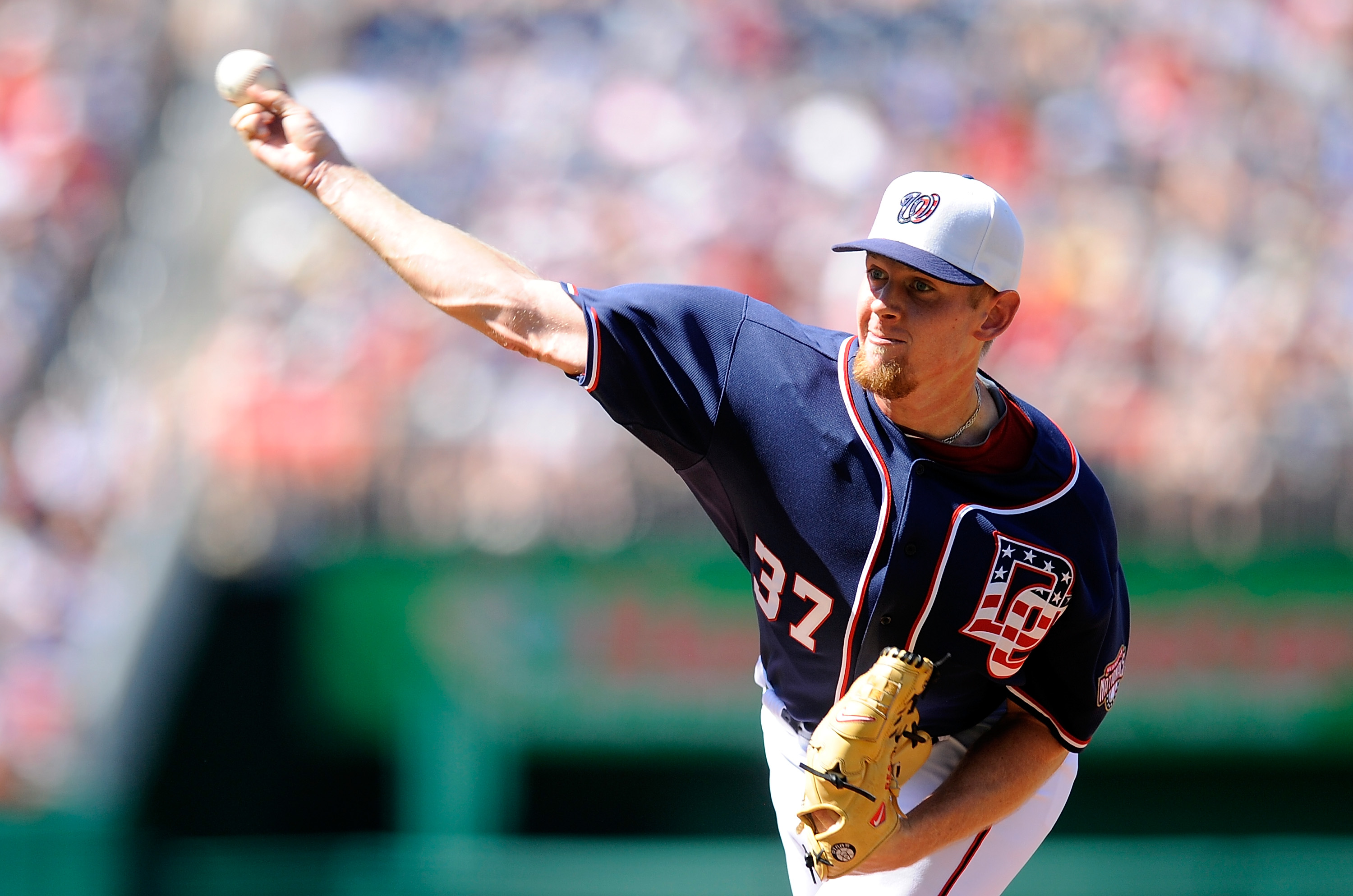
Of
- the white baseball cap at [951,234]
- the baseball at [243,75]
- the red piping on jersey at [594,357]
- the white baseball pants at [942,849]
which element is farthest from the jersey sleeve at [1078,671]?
the baseball at [243,75]

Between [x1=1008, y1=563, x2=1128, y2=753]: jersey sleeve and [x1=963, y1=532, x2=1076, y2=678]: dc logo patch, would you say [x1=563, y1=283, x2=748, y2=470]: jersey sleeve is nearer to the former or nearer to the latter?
[x1=963, y1=532, x2=1076, y2=678]: dc logo patch

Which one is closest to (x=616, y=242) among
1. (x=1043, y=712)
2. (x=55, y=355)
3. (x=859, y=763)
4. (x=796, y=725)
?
(x=55, y=355)

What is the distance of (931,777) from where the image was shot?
10.2ft

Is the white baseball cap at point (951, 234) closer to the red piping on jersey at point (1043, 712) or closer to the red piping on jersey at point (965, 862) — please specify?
the red piping on jersey at point (1043, 712)

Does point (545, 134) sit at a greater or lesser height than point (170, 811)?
greater

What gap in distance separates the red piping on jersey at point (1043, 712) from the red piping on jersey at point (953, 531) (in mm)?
269

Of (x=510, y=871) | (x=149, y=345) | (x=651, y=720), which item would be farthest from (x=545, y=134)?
(x=510, y=871)

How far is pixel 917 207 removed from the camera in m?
2.69

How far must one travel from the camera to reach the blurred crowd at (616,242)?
6.53 m

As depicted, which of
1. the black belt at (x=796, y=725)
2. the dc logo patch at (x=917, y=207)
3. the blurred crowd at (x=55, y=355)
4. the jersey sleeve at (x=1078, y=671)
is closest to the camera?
the dc logo patch at (x=917, y=207)

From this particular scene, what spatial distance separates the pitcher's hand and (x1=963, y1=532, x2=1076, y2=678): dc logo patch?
146 cm

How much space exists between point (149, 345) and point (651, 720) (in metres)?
3.64

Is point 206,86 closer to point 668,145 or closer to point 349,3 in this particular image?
point 349,3

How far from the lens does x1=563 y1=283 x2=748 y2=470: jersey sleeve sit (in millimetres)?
2709
